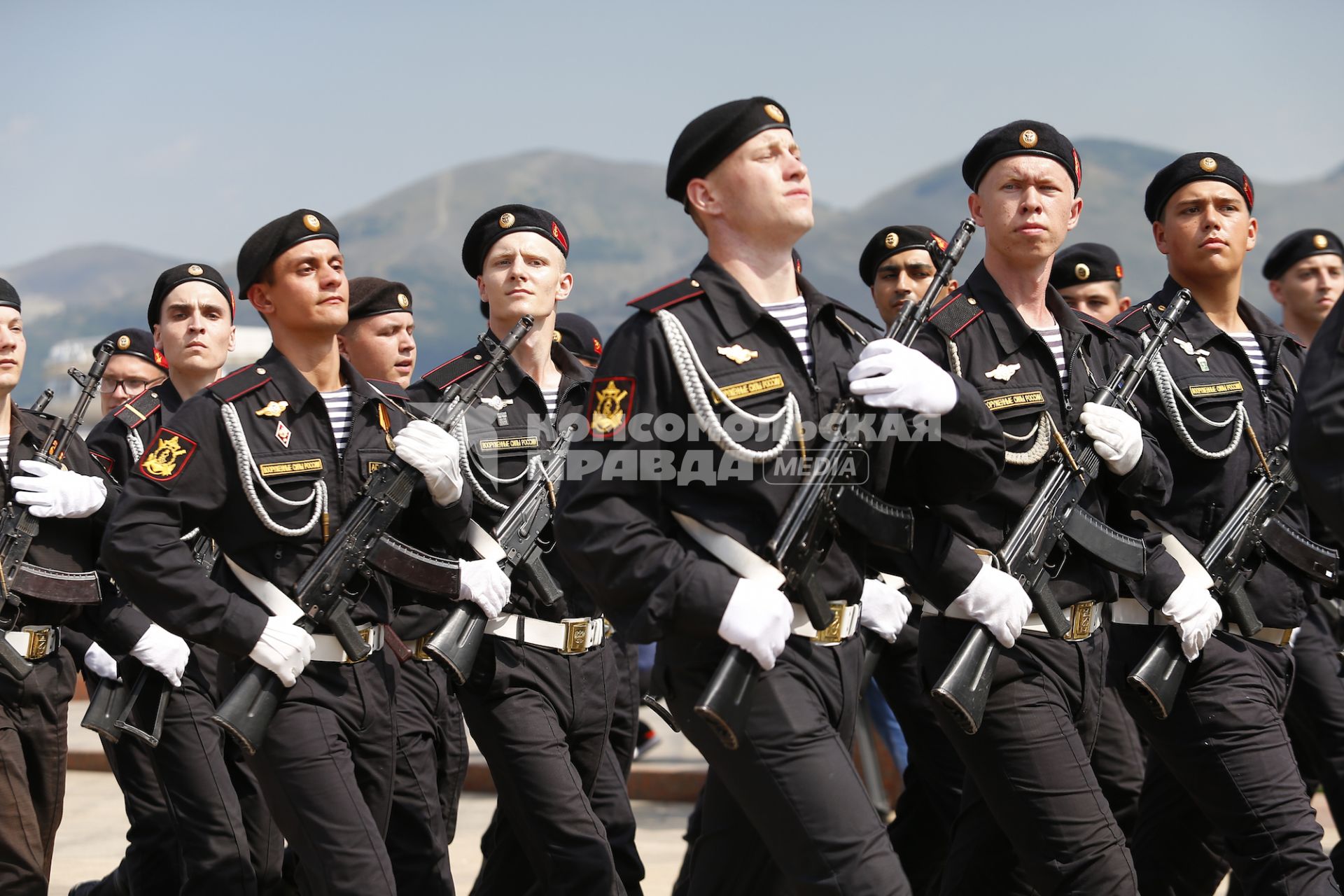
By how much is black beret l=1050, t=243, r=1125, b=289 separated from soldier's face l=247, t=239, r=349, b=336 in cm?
324

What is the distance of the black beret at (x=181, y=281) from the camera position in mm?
6512

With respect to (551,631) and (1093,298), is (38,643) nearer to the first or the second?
(551,631)

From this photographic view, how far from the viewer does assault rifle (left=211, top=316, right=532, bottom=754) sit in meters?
4.31

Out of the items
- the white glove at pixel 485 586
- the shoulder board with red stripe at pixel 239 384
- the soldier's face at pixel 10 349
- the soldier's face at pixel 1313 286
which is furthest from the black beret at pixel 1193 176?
the soldier's face at pixel 10 349

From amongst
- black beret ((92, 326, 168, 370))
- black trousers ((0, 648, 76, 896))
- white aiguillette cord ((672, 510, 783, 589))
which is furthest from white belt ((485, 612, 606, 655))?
black beret ((92, 326, 168, 370))

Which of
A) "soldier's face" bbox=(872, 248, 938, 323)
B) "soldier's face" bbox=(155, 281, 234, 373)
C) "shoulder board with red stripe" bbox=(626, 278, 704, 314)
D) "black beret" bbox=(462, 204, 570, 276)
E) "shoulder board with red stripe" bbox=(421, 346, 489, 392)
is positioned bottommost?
"soldier's face" bbox=(155, 281, 234, 373)

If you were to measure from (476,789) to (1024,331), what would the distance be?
5.70 m

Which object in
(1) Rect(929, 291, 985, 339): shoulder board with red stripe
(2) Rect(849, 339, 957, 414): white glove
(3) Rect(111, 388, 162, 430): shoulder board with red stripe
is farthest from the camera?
(3) Rect(111, 388, 162, 430): shoulder board with red stripe

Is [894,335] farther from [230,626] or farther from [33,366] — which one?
[33,366]

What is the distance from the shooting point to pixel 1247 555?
5.08 m

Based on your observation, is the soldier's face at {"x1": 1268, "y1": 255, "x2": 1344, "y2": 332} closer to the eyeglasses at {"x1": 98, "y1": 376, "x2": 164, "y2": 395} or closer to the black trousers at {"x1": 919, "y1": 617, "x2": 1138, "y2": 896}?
the black trousers at {"x1": 919, "y1": 617, "x2": 1138, "y2": 896}

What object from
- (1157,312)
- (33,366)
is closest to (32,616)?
(1157,312)

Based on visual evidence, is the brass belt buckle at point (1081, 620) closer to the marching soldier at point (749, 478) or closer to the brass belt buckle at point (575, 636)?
the marching soldier at point (749, 478)

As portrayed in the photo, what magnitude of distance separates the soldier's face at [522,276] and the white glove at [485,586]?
1.02 meters
